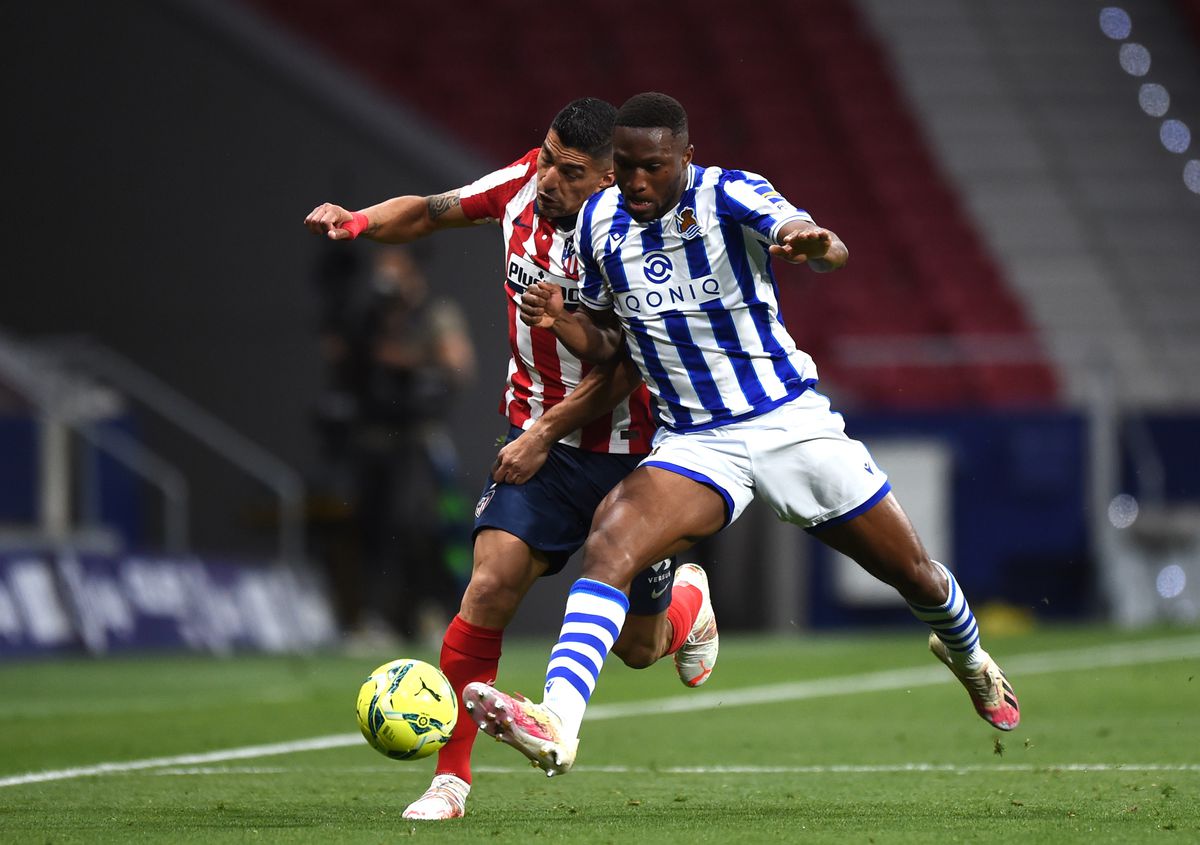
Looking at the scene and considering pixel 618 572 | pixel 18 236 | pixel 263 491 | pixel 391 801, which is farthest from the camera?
pixel 18 236

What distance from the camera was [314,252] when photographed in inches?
658

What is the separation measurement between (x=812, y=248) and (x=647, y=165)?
0.56m

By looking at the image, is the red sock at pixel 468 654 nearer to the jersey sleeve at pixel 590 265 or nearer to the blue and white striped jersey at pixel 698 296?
the blue and white striped jersey at pixel 698 296

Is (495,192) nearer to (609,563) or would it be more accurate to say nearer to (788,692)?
(609,563)

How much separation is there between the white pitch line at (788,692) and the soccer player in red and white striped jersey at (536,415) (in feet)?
4.16

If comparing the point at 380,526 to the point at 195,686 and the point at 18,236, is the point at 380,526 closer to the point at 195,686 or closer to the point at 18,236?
the point at 195,686

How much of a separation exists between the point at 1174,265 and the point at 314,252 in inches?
325

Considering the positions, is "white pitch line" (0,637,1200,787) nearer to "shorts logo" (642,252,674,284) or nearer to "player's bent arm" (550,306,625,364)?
"player's bent arm" (550,306,625,364)

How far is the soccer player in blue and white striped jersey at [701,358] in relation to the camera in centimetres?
528

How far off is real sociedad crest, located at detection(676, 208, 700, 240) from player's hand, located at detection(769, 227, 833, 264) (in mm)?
456

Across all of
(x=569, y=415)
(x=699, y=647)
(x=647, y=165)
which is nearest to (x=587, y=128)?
(x=647, y=165)

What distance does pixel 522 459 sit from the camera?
18.7 ft

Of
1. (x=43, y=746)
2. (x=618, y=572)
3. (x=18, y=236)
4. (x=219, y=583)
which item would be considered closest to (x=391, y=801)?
(x=618, y=572)

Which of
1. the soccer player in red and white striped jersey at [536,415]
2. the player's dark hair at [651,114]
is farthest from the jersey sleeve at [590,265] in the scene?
the player's dark hair at [651,114]
